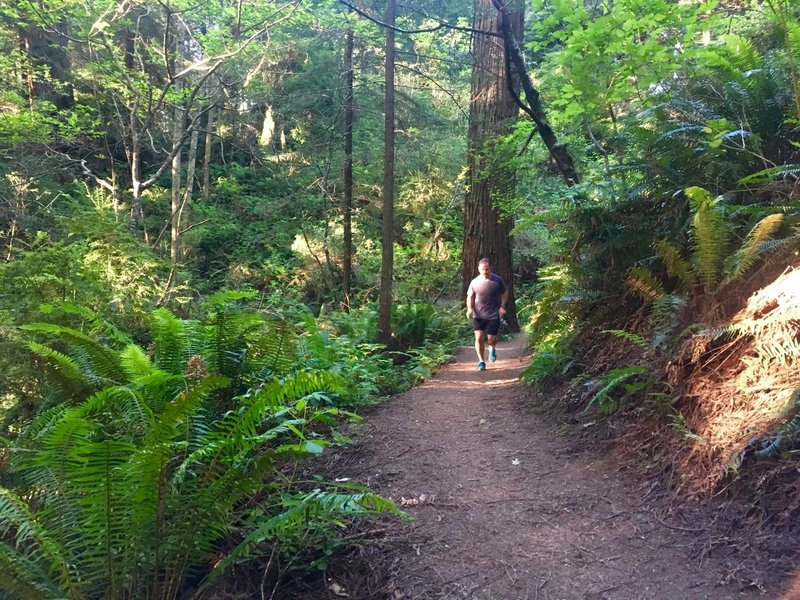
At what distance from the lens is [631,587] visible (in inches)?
99.9

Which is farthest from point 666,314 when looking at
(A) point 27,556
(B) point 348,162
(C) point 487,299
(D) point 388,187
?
(B) point 348,162

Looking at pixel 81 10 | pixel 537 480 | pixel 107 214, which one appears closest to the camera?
pixel 537 480

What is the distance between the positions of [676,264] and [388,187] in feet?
17.6

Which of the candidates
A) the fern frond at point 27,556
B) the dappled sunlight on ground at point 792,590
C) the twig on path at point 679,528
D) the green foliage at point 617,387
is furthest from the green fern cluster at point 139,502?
the green foliage at point 617,387

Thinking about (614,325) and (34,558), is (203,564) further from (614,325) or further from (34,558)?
(614,325)

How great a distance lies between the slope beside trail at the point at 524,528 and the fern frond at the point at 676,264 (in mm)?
1682

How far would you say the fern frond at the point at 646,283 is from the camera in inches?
183

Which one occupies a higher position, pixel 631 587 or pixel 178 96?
pixel 178 96

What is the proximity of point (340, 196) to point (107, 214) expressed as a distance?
28.5ft

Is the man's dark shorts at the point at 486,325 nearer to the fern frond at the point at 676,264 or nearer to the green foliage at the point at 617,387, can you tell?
the green foliage at the point at 617,387

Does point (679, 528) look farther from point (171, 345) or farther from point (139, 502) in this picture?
point (171, 345)

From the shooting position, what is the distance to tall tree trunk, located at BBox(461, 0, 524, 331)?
31.8ft

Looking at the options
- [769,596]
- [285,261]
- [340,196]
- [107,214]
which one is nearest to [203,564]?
[769,596]

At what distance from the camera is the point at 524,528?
10.5 ft
